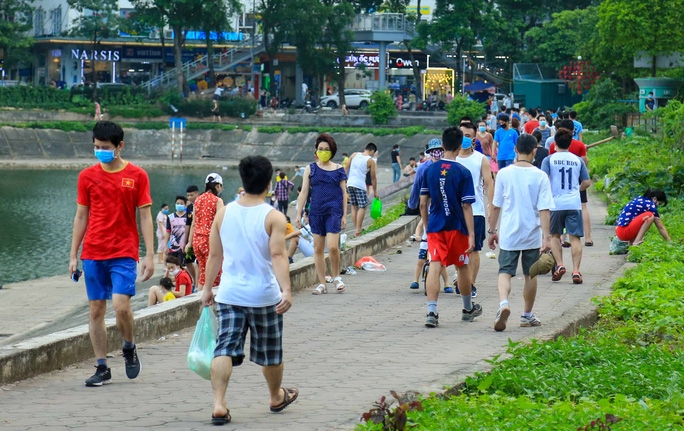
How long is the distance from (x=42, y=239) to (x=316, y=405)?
25.7m

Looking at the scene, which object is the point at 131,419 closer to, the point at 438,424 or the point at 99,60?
the point at 438,424

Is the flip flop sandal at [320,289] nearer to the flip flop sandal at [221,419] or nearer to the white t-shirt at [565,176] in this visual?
the white t-shirt at [565,176]

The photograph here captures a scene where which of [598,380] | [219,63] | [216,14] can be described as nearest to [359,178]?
[598,380]

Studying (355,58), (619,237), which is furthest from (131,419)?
(355,58)

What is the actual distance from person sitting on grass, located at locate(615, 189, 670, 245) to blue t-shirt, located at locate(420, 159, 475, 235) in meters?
5.35

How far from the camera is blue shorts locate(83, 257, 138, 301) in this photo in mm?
7887

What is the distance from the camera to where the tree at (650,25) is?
139ft

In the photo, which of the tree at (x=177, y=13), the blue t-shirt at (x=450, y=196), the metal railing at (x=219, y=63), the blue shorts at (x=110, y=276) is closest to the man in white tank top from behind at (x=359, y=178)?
the blue t-shirt at (x=450, y=196)

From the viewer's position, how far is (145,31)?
6819 centimetres

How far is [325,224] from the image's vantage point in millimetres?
12305

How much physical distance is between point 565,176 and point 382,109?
161ft

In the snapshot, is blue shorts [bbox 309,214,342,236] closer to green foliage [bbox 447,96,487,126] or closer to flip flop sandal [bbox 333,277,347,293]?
flip flop sandal [bbox 333,277,347,293]

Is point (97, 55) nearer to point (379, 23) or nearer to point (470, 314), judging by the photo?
point (379, 23)

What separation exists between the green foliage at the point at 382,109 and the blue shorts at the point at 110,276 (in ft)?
178
